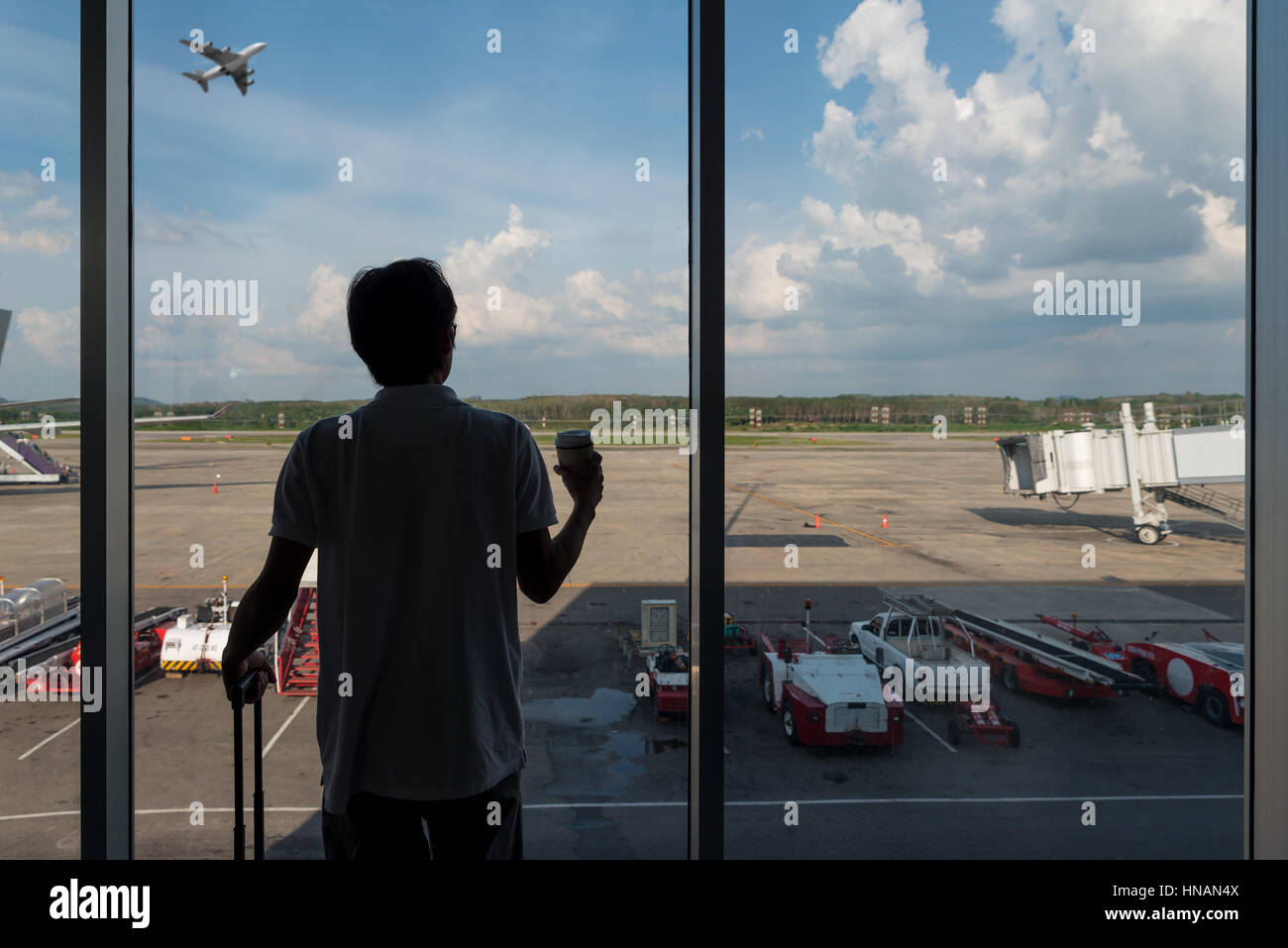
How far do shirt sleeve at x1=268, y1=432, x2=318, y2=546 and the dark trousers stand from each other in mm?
377

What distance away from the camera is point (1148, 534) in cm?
558

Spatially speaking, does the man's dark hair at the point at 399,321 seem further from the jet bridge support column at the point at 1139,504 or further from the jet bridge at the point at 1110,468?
the jet bridge support column at the point at 1139,504

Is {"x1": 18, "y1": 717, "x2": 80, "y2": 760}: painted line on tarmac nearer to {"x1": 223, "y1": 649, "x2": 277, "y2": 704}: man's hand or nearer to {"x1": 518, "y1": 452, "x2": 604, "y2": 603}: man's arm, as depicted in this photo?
{"x1": 223, "y1": 649, "x2": 277, "y2": 704}: man's hand

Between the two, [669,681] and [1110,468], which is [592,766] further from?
[1110,468]

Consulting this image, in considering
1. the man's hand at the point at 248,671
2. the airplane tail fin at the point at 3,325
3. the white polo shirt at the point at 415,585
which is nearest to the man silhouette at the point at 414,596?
the white polo shirt at the point at 415,585

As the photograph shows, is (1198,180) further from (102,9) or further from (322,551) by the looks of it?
(102,9)

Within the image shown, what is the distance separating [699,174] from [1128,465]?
4728 mm

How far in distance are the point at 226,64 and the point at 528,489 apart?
1869 mm

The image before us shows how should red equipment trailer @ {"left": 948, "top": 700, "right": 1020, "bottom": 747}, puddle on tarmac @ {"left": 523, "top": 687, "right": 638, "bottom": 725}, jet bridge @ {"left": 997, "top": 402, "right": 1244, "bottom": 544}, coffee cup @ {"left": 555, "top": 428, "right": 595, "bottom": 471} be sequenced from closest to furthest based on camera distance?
coffee cup @ {"left": 555, "top": 428, "right": 595, "bottom": 471}, puddle on tarmac @ {"left": 523, "top": 687, "right": 638, "bottom": 725}, jet bridge @ {"left": 997, "top": 402, "right": 1244, "bottom": 544}, red equipment trailer @ {"left": 948, "top": 700, "right": 1020, "bottom": 747}

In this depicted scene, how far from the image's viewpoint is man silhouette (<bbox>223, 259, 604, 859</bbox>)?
87 centimetres

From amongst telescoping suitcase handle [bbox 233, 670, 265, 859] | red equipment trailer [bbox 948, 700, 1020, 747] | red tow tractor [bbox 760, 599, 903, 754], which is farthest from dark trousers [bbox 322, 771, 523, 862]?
red equipment trailer [bbox 948, 700, 1020, 747]
